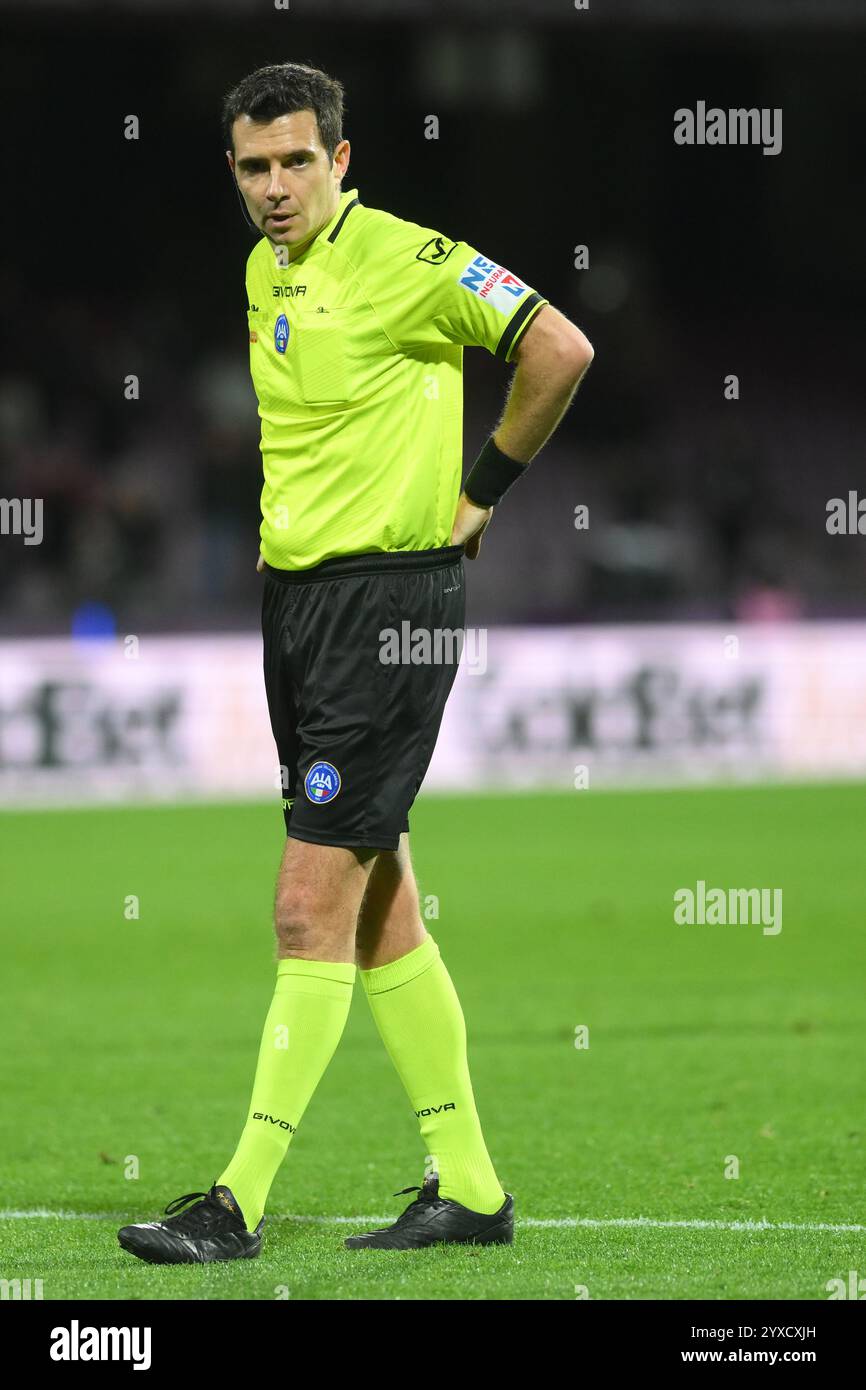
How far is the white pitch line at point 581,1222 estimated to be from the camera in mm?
4488

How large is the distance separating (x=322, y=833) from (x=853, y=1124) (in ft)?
7.80

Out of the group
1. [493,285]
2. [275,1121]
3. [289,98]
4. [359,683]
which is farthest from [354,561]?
[275,1121]

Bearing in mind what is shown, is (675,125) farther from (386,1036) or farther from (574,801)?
(386,1036)

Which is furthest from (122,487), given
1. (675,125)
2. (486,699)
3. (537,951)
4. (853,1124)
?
(853,1124)

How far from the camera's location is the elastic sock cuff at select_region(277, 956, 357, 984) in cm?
414

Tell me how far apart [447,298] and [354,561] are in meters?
0.55

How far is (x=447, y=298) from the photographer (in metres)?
4.19

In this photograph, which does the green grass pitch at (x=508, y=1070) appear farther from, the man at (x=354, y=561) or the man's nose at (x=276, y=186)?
the man's nose at (x=276, y=186)

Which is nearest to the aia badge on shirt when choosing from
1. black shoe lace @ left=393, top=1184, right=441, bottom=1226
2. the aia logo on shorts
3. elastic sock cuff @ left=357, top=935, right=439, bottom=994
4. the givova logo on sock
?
the aia logo on shorts

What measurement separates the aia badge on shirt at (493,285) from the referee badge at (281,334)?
1.20ft

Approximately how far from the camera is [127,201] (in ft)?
76.7

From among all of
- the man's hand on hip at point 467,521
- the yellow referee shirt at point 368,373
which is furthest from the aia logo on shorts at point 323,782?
the man's hand on hip at point 467,521

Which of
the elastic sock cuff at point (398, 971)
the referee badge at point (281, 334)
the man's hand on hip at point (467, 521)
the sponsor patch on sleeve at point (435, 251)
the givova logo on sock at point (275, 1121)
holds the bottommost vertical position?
the givova logo on sock at point (275, 1121)
